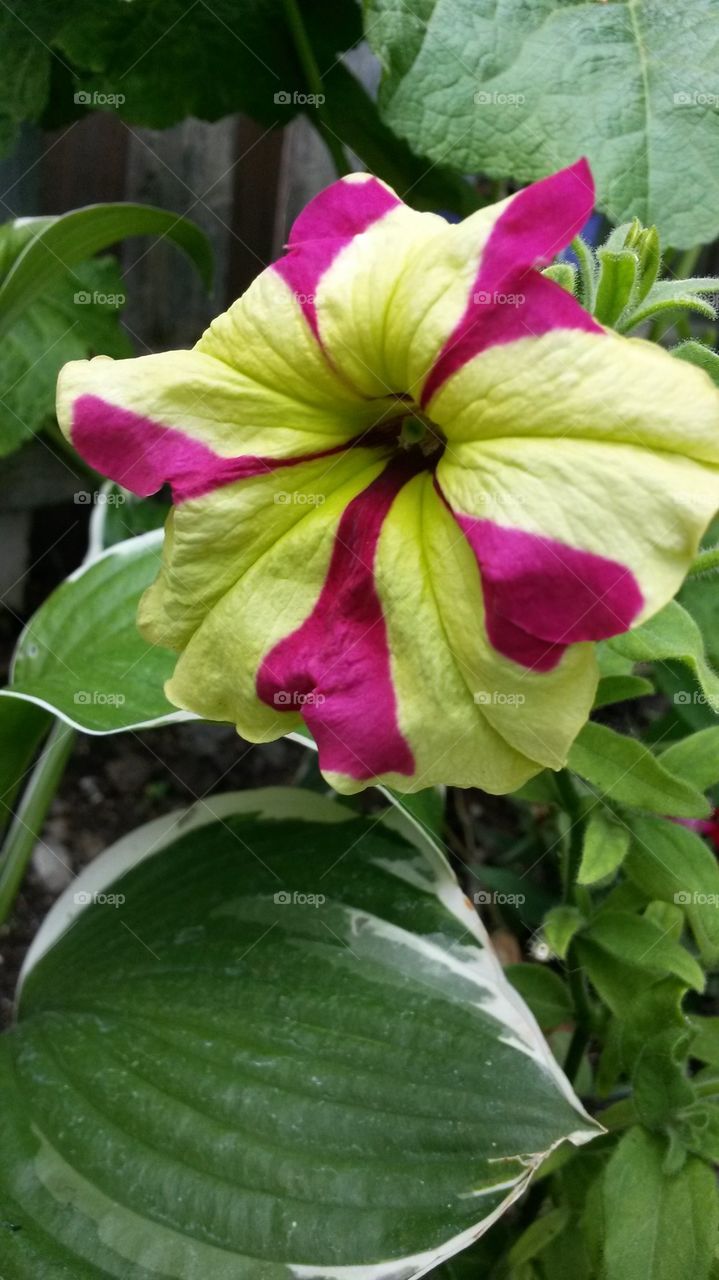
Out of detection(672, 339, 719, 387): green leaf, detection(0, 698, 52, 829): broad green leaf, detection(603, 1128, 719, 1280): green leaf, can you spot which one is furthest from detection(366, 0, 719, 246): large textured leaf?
detection(603, 1128, 719, 1280): green leaf

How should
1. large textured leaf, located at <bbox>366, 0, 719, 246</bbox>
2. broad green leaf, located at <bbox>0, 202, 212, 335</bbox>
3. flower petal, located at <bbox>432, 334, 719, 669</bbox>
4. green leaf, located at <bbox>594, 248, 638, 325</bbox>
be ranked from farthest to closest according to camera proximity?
broad green leaf, located at <bbox>0, 202, 212, 335</bbox>
large textured leaf, located at <bbox>366, 0, 719, 246</bbox>
green leaf, located at <bbox>594, 248, 638, 325</bbox>
flower petal, located at <bbox>432, 334, 719, 669</bbox>

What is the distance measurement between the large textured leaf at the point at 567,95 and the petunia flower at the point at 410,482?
0.29 m

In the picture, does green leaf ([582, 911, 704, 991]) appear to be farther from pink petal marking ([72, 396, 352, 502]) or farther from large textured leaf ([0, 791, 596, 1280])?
pink petal marking ([72, 396, 352, 502])

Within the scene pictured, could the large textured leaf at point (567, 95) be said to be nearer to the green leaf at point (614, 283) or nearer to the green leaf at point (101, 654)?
the green leaf at point (614, 283)

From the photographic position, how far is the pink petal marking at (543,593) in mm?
479

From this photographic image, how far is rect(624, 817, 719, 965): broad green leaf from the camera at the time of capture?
73 centimetres

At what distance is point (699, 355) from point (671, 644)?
0.17 meters

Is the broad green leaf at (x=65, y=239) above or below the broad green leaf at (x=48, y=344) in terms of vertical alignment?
above

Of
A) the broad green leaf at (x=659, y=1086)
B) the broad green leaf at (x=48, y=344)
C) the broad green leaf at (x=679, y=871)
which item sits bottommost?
the broad green leaf at (x=659, y=1086)

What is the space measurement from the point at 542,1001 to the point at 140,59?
39.0 inches

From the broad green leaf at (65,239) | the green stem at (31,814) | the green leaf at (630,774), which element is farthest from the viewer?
the green stem at (31,814)

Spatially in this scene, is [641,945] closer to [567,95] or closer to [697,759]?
[697,759]

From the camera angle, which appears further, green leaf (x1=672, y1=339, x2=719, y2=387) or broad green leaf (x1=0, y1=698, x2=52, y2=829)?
broad green leaf (x1=0, y1=698, x2=52, y2=829)

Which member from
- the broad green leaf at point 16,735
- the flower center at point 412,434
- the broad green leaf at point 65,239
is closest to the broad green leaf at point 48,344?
the broad green leaf at point 65,239
